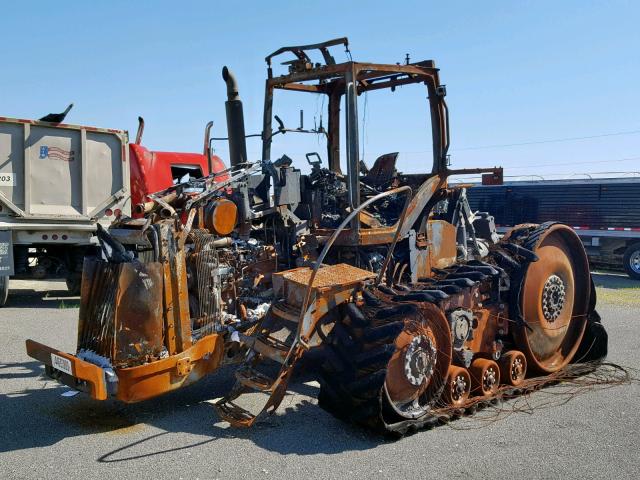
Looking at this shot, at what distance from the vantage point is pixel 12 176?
1048 centimetres

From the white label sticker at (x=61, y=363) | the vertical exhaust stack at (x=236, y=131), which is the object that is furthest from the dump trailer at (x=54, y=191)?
the white label sticker at (x=61, y=363)

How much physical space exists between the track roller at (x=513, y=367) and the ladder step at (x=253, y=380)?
2449mm

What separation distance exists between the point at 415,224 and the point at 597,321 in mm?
2637

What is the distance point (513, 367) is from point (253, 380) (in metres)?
2.71

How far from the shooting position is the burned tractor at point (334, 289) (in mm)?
5035

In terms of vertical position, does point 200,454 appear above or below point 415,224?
below

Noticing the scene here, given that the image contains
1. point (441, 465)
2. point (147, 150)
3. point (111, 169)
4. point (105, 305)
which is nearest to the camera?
point (441, 465)

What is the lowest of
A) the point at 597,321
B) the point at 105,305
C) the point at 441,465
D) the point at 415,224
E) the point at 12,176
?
the point at 441,465

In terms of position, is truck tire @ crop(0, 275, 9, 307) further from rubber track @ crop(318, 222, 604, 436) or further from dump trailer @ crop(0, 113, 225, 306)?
rubber track @ crop(318, 222, 604, 436)

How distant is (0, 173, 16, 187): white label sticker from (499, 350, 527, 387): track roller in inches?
323

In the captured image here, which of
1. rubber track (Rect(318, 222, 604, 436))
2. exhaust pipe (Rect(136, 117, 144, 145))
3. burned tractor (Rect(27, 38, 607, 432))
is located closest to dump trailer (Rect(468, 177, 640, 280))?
exhaust pipe (Rect(136, 117, 144, 145))

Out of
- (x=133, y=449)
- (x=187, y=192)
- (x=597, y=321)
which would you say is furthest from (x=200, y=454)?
(x=597, y=321)

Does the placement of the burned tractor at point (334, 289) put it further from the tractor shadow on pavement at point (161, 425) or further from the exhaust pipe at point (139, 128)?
the exhaust pipe at point (139, 128)

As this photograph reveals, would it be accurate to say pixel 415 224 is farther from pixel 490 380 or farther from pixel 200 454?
pixel 200 454
